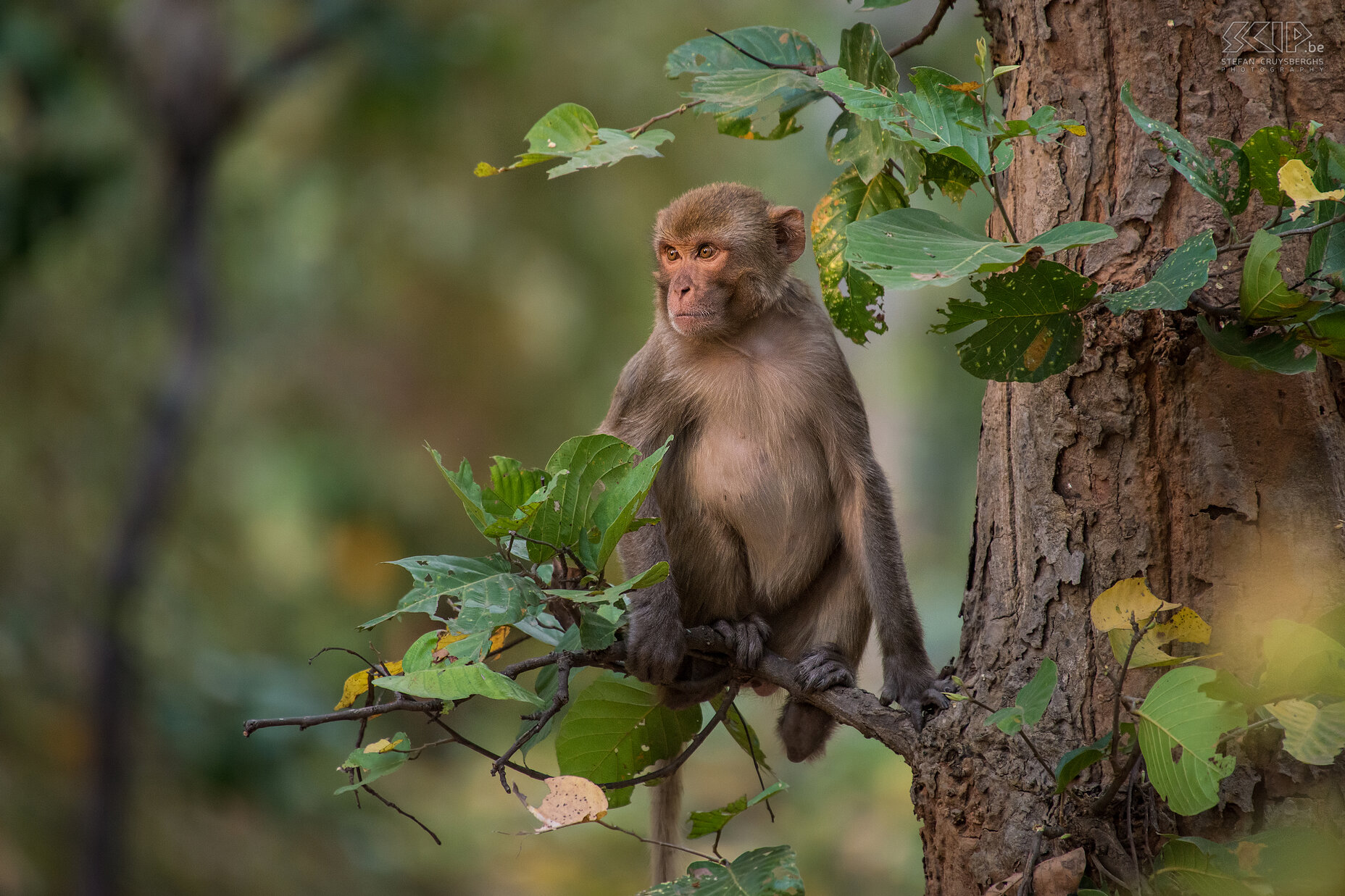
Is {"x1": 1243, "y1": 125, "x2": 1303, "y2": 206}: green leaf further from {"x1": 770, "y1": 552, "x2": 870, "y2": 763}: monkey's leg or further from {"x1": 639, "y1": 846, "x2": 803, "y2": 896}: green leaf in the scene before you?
{"x1": 770, "y1": 552, "x2": 870, "y2": 763}: monkey's leg

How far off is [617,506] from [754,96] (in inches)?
48.9

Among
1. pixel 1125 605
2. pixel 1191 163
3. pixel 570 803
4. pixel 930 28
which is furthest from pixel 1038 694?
pixel 930 28

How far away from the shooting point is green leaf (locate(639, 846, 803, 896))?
8.14 ft

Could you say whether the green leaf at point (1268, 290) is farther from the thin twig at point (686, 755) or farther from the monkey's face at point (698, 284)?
the monkey's face at point (698, 284)

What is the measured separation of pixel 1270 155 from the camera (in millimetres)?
A: 2217

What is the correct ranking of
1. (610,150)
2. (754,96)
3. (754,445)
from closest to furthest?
(610,150)
(754,96)
(754,445)

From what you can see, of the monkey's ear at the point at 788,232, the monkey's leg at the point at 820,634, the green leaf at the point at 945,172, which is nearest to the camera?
the green leaf at the point at 945,172

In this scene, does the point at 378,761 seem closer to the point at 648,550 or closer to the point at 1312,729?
the point at 648,550

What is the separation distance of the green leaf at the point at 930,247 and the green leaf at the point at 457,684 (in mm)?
Answer: 1021

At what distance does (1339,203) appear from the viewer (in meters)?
2.18

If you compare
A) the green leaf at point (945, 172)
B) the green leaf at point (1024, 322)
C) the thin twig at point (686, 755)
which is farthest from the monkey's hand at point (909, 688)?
the green leaf at point (945, 172)

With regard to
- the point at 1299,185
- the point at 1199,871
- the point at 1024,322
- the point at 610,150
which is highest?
the point at 610,150

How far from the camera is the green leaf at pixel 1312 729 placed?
1967 mm

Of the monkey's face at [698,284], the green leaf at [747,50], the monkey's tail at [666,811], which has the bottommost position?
the monkey's tail at [666,811]
